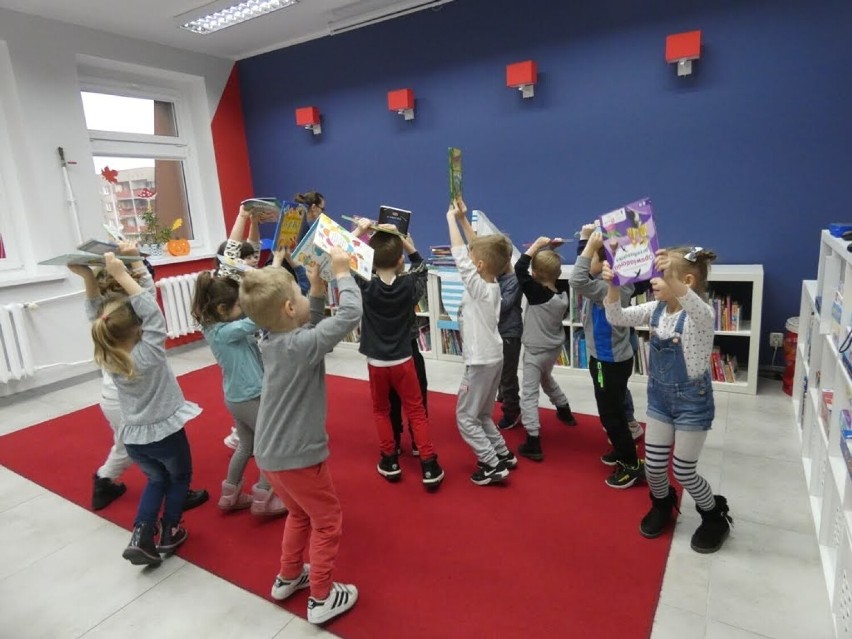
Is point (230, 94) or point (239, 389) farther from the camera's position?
point (230, 94)

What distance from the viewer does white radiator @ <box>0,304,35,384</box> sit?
385 cm

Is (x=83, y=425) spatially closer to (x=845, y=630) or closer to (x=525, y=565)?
(x=525, y=565)

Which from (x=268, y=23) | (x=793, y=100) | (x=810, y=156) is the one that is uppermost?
(x=268, y=23)

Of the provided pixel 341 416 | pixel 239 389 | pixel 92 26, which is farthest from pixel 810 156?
pixel 92 26

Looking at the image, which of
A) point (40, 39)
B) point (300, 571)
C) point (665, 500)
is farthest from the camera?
point (40, 39)

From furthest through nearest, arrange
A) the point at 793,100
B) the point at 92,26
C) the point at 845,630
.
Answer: the point at 92,26 < the point at 793,100 < the point at 845,630

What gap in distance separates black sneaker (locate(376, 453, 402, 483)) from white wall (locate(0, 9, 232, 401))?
10.5 feet

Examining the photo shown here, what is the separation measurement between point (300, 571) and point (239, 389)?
2.33ft

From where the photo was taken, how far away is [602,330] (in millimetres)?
2264

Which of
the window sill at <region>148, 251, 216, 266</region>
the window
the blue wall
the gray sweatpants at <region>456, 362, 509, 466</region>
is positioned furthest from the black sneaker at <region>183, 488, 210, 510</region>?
the window

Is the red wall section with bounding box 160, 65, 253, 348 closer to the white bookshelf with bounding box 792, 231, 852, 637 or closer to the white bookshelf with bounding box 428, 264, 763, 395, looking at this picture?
the white bookshelf with bounding box 428, 264, 763, 395

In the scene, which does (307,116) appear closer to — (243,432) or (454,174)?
(454,174)

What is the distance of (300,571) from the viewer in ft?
5.95

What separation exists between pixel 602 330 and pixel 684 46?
216cm
